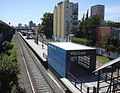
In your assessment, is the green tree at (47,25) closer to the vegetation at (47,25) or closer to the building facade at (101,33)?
the vegetation at (47,25)

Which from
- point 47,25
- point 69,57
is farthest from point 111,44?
point 47,25

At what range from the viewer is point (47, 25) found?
107 meters

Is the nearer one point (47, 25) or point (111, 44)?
point (111, 44)

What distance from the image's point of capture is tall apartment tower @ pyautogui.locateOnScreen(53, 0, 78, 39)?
85.2 metres

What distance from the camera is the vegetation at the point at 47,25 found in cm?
10606

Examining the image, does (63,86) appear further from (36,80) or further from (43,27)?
(43,27)

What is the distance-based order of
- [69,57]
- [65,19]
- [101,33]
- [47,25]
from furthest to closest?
[47,25]
[65,19]
[101,33]
[69,57]

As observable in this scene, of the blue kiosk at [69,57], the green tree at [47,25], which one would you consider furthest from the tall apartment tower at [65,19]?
the blue kiosk at [69,57]

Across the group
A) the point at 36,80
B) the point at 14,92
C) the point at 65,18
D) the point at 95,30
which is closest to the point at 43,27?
Answer: the point at 65,18

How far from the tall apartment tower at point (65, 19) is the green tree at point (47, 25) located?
1076 cm

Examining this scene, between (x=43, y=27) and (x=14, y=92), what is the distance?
92.6m

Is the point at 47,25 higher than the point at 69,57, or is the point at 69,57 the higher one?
the point at 47,25

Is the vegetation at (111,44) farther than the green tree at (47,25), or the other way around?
the green tree at (47,25)

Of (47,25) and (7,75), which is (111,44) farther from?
(47,25)
